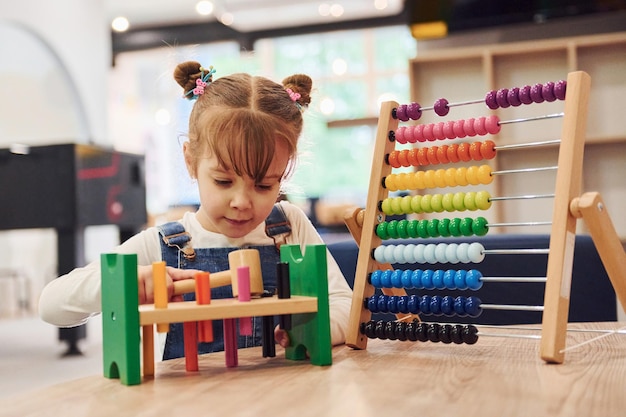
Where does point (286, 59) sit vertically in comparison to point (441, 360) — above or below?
above

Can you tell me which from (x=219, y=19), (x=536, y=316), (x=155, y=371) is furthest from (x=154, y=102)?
Answer: (x=155, y=371)

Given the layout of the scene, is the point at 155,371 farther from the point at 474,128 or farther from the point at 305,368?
the point at 474,128

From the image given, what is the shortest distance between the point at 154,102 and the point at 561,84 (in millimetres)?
9668

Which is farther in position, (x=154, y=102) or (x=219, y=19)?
(x=154, y=102)

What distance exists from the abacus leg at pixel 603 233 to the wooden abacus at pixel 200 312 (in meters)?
0.37

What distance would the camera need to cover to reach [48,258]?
792 cm

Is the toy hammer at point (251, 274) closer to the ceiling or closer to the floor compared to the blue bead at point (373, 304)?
closer to the ceiling

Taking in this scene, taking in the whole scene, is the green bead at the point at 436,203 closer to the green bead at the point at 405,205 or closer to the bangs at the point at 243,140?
the green bead at the point at 405,205

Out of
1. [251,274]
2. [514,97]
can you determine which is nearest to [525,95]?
[514,97]

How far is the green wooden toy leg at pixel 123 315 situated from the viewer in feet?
3.13

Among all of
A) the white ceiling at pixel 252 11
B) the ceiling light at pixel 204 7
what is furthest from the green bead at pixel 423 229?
the ceiling light at pixel 204 7

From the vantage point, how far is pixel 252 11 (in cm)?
829

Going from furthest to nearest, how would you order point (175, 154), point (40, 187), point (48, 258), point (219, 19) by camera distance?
point (219, 19) < point (48, 258) < point (40, 187) < point (175, 154)

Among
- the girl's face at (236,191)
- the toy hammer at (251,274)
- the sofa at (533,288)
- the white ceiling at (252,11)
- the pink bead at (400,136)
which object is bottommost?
the sofa at (533,288)
